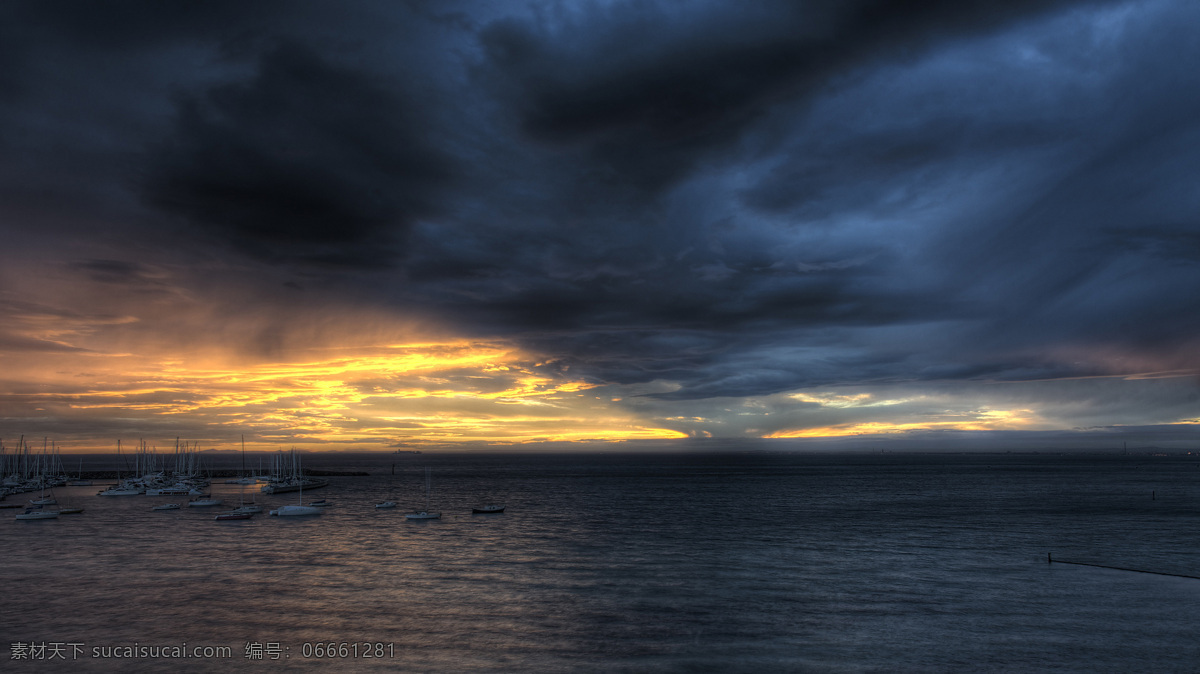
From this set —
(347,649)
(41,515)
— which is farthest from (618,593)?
(41,515)

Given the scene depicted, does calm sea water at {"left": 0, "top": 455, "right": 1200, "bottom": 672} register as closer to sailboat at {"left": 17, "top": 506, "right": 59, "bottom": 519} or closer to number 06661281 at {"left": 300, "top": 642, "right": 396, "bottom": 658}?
number 06661281 at {"left": 300, "top": 642, "right": 396, "bottom": 658}

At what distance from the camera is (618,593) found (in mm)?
48906

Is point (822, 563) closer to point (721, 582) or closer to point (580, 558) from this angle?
point (721, 582)

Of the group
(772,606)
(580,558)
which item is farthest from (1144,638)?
(580,558)

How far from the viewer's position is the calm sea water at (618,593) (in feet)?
114

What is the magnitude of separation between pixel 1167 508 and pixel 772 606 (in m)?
104

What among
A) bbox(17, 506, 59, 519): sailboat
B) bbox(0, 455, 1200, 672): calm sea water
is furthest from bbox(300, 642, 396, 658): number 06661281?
bbox(17, 506, 59, 519): sailboat

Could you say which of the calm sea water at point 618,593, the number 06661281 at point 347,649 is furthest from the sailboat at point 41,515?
the number 06661281 at point 347,649

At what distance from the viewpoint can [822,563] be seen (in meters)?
60.3

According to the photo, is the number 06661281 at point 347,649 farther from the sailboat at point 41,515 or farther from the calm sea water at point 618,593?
the sailboat at point 41,515

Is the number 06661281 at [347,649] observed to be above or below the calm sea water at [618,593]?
above

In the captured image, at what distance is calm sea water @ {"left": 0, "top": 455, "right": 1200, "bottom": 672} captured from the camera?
114 ft

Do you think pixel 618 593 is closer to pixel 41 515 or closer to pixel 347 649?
pixel 347 649

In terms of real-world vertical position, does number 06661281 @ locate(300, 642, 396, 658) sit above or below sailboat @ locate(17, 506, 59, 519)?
above
